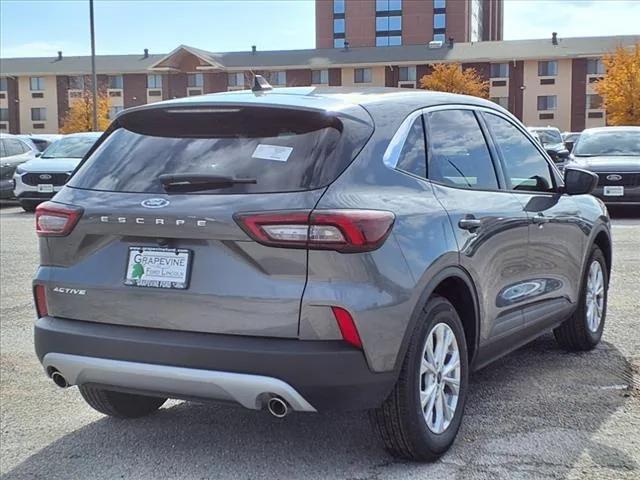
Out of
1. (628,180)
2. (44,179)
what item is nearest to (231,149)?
(628,180)

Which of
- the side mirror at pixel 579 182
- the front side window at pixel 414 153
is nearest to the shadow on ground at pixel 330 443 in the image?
the side mirror at pixel 579 182

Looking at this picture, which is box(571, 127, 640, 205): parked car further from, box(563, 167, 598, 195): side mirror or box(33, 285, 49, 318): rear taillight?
box(33, 285, 49, 318): rear taillight

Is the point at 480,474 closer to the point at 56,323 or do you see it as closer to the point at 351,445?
the point at 351,445

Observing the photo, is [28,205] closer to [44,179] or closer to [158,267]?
[44,179]

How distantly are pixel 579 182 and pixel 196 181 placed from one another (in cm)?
284

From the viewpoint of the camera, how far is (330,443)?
165 inches

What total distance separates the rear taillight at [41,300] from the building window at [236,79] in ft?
223

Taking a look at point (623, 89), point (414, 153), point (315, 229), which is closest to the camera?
point (315, 229)

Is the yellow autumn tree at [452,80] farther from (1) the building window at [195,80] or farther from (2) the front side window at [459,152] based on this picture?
(2) the front side window at [459,152]

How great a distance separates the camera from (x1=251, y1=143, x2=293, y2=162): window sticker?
11.8ft

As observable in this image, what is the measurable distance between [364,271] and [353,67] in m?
65.5

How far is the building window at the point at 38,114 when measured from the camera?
76312mm

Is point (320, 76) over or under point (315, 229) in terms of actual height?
over

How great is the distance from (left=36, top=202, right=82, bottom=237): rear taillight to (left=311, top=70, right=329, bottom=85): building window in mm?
65375
